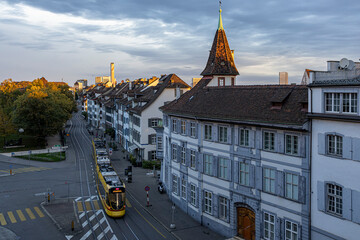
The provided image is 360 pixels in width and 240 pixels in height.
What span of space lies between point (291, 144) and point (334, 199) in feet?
14.3

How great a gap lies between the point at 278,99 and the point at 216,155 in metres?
7.90

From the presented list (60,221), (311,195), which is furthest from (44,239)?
(311,195)

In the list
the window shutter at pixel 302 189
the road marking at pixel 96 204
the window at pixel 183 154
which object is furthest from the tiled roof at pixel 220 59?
the window shutter at pixel 302 189

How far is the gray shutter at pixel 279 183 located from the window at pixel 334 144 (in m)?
4.08

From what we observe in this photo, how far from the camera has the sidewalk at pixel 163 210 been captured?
30.0 m

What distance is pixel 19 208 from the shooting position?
37.7 meters

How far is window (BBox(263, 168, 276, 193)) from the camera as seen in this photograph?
25.0 metres

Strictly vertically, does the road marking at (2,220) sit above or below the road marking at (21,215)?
above

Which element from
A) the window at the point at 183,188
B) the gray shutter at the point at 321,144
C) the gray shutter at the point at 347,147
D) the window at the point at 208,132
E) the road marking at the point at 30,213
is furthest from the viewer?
the window at the point at 183,188

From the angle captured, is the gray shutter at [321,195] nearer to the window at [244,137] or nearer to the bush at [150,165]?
the window at [244,137]

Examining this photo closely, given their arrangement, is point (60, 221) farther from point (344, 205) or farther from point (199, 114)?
point (344, 205)

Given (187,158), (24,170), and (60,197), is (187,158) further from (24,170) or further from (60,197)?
(24,170)

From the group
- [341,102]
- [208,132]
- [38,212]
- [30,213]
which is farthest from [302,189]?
[30,213]

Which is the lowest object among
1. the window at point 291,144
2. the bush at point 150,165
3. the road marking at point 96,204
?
the road marking at point 96,204
